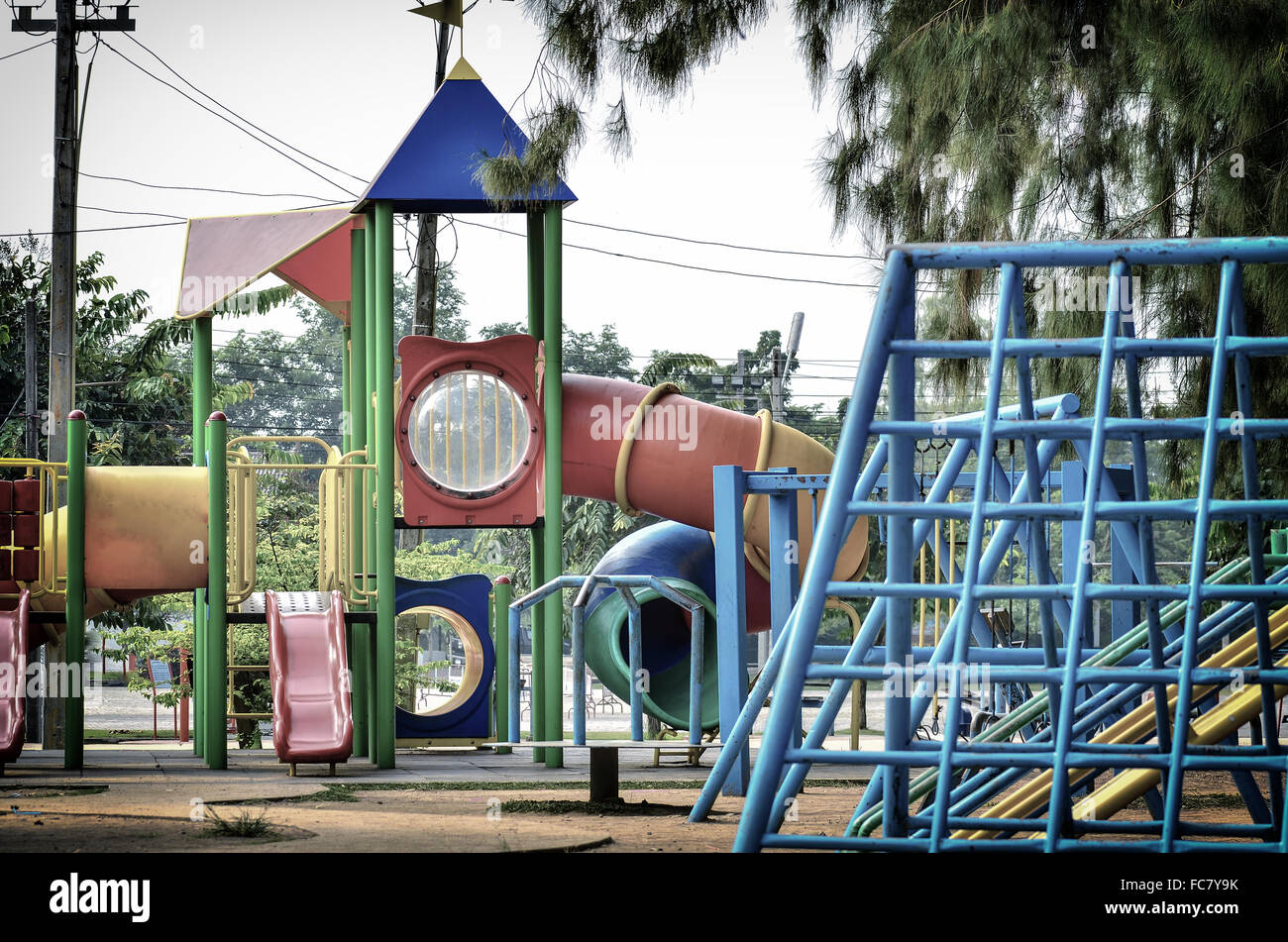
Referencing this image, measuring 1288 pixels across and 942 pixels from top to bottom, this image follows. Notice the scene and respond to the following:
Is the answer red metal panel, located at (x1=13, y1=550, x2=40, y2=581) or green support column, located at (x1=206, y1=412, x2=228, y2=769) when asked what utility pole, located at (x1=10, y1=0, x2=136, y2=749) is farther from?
green support column, located at (x1=206, y1=412, x2=228, y2=769)

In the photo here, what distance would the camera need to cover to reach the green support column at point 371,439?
1046cm

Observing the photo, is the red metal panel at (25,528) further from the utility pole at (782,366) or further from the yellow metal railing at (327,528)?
the utility pole at (782,366)

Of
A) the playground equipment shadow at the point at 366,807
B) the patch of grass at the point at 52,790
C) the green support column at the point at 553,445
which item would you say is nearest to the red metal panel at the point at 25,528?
the playground equipment shadow at the point at 366,807

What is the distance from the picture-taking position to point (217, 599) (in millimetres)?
9547

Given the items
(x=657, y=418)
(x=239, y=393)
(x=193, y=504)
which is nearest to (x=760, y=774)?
(x=193, y=504)

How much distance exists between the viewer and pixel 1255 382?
8328mm

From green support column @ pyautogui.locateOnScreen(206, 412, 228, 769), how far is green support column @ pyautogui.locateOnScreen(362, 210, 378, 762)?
108cm

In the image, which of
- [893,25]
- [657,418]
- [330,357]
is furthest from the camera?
[330,357]

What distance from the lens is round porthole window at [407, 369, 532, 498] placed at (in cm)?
1066

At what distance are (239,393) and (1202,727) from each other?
2124 cm

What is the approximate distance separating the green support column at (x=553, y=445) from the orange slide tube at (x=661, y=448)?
3.38 feet

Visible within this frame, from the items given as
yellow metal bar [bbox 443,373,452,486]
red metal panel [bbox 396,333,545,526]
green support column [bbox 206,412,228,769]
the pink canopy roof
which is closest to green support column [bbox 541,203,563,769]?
red metal panel [bbox 396,333,545,526]
